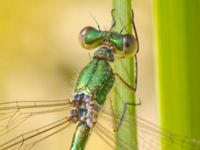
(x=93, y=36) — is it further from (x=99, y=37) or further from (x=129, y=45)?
(x=129, y=45)

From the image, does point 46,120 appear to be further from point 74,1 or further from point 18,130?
point 74,1

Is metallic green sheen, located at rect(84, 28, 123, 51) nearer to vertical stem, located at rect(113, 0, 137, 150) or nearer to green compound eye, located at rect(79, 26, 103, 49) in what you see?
green compound eye, located at rect(79, 26, 103, 49)

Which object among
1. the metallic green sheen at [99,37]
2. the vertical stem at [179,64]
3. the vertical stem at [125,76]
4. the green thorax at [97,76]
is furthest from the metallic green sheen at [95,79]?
the vertical stem at [179,64]

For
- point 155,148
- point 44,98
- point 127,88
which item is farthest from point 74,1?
point 127,88

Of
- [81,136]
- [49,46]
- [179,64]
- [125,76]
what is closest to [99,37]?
[81,136]

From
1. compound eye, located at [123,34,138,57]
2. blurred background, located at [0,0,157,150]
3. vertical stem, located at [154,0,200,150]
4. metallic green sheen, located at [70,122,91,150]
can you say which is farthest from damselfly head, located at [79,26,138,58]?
blurred background, located at [0,0,157,150]
